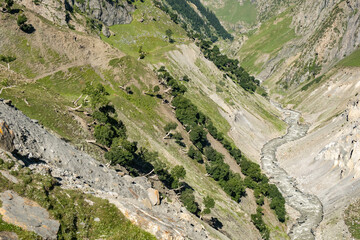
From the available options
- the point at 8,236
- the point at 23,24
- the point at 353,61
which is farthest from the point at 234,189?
the point at 353,61

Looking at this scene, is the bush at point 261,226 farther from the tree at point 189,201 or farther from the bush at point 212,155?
the bush at point 212,155

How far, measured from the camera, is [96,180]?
4225cm

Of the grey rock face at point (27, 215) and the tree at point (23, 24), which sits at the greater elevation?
the grey rock face at point (27, 215)

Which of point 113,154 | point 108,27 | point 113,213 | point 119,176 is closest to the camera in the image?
point 113,213

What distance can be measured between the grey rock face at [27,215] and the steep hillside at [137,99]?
7.73m

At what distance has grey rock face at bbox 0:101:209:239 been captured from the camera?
1234 inches

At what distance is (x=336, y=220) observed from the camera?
7462 cm

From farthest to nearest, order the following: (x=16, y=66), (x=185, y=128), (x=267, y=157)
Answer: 1. (x=267, y=157)
2. (x=185, y=128)
3. (x=16, y=66)

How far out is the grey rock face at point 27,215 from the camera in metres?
→ 23.0

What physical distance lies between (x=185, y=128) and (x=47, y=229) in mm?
79416

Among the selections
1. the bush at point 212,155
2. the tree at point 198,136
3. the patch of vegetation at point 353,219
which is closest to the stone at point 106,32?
the tree at point 198,136

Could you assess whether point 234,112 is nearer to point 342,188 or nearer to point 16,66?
point 342,188

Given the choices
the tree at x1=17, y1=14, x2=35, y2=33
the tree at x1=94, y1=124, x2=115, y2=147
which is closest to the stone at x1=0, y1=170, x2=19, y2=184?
the tree at x1=94, y1=124, x2=115, y2=147

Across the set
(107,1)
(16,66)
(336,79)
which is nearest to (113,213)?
(16,66)
